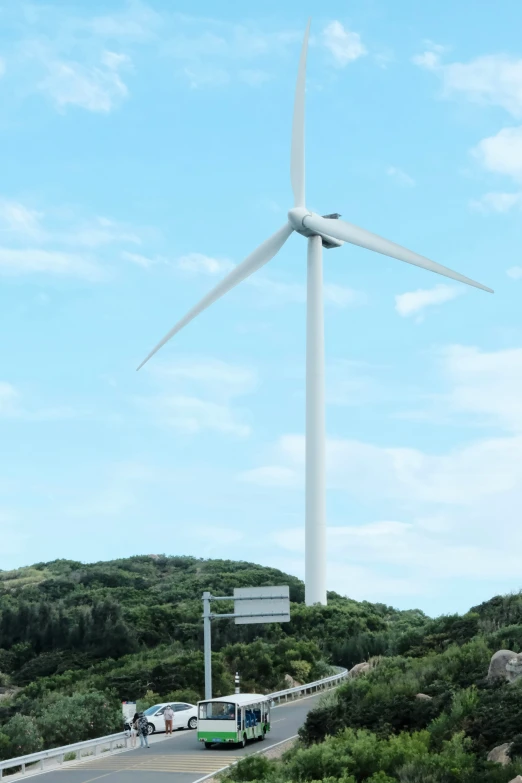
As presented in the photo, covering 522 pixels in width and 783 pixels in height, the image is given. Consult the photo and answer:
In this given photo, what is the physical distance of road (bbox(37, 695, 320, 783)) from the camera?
87.6ft

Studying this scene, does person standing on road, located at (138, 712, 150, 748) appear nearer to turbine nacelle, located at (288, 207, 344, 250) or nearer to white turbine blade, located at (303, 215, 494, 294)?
white turbine blade, located at (303, 215, 494, 294)

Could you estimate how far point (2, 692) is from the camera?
64.6 m

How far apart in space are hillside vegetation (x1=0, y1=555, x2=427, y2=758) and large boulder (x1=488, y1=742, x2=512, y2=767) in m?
18.1

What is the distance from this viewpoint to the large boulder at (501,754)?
2138 cm

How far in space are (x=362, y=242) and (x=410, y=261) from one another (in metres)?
4.56

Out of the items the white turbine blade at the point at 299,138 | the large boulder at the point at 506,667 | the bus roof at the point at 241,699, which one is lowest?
the bus roof at the point at 241,699

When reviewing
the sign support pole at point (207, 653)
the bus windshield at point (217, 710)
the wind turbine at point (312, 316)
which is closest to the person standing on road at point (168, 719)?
the sign support pole at point (207, 653)

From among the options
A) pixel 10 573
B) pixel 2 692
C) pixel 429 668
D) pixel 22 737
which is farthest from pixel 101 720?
pixel 10 573

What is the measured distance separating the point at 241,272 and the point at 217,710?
Result: 38727 millimetres

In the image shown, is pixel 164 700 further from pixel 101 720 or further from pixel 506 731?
pixel 506 731

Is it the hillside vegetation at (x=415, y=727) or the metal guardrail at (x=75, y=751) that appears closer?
the hillside vegetation at (x=415, y=727)

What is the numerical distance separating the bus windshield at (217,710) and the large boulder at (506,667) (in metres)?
8.45

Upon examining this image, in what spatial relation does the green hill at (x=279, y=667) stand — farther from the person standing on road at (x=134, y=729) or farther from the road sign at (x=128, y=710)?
the person standing on road at (x=134, y=729)

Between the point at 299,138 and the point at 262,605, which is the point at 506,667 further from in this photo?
the point at 299,138
